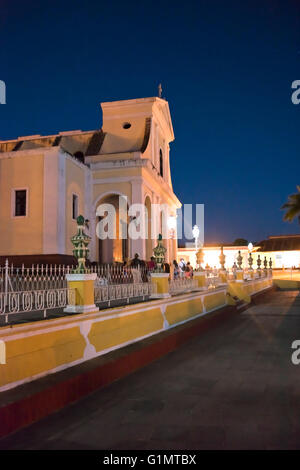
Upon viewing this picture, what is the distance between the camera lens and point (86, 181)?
2217 centimetres

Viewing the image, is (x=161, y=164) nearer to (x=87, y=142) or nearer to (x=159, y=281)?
(x=87, y=142)

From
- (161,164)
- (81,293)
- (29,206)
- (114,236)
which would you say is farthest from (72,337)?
(161,164)

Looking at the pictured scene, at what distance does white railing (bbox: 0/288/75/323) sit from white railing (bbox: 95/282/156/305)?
0.97m

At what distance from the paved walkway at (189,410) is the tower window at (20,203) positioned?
13.6 m

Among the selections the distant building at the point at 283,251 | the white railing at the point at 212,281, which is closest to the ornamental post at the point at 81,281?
the white railing at the point at 212,281

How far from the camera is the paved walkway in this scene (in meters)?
3.50

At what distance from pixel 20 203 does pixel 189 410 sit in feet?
54.0

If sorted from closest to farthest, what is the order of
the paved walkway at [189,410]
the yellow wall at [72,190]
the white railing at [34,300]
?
the paved walkway at [189,410], the white railing at [34,300], the yellow wall at [72,190]

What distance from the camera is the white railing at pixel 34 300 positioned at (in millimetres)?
4633

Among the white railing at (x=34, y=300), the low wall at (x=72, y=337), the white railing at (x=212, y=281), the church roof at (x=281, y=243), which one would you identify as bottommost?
the low wall at (x=72, y=337)

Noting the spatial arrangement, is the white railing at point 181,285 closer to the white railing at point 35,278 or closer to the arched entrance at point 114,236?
the white railing at point 35,278

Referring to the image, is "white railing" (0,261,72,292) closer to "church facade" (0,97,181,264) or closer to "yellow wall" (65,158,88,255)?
"church facade" (0,97,181,264)

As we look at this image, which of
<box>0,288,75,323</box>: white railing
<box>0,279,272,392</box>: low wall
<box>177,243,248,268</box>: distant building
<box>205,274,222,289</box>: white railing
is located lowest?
<box>0,279,272,392</box>: low wall

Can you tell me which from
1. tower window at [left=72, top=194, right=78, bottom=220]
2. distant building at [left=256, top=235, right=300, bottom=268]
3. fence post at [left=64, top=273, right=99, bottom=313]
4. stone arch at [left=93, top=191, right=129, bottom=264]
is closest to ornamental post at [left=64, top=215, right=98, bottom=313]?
fence post at [left=64, top=273, right=99, bottom=313]
